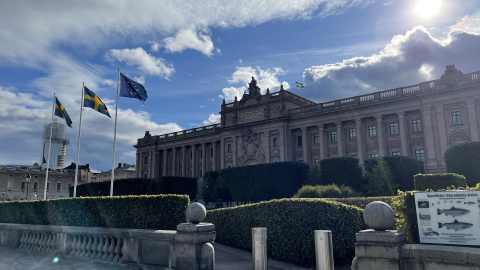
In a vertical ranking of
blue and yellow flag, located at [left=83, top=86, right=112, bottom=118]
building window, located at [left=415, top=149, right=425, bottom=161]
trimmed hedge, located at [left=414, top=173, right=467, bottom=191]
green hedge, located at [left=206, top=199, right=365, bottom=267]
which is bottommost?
green hedge, located at [left=206, top=199, right=365, bottom=267]

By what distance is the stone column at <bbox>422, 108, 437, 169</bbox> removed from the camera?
49125 millimetres

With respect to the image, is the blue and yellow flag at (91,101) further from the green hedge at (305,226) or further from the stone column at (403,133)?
the stone column at (403,133)

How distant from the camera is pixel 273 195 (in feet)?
137

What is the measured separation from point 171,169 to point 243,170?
162 feet

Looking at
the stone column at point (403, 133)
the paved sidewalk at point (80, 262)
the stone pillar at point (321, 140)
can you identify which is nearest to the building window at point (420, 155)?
the stone column at point (403, 133)

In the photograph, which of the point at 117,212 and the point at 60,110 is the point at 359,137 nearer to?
the point at 60,110

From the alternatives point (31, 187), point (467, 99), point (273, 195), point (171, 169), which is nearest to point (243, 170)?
point (273, 195)

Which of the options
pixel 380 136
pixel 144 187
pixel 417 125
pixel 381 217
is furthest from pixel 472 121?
pixel 144 187

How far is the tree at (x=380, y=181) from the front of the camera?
34.2m

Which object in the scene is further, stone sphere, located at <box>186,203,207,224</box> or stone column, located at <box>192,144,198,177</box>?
stone column, located at <box>192,144,198,177</box>

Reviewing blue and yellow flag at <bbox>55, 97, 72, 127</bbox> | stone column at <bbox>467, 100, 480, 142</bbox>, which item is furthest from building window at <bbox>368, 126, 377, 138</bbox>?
blue and yellow flag at <bbox>55, 97, 72, 127</bbox>

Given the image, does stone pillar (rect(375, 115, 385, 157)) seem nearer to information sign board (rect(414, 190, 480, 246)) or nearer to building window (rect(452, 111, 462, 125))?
building window (rect(452, 111, 462, 125))

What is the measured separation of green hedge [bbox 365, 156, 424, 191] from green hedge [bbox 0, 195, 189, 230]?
29.6m

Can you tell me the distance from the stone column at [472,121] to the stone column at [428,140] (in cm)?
492
